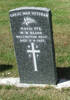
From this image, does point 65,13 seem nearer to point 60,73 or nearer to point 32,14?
point 60,73

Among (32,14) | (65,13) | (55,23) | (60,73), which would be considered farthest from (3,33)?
(32,14)

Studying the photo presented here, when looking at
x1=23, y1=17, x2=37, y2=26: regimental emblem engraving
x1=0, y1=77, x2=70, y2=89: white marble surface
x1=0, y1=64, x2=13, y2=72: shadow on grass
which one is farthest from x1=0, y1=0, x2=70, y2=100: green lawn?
x1=23, y1=17, x2=37, y2=26: regimental emblem engraving

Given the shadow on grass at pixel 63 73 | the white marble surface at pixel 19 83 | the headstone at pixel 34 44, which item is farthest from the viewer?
the shadow on grass at pixel 63 73

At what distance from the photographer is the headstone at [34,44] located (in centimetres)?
Answer: 657

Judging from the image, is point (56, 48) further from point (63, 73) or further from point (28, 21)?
point (28, 21)

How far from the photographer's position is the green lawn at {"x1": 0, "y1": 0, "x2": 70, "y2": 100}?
6805mm

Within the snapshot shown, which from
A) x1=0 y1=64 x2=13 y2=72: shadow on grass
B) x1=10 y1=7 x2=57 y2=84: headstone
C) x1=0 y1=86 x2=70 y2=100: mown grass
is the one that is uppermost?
x1=10 y1=7 x2=57 y2=84: headstone

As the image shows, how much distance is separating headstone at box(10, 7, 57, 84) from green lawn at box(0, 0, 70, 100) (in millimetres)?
371

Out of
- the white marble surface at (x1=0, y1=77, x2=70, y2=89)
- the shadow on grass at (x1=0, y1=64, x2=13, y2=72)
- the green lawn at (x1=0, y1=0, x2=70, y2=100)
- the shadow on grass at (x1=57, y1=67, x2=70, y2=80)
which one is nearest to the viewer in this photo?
the green lawn at (x1=0, y1=0, x2=70, y2=100)

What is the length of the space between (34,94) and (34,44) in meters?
1.14

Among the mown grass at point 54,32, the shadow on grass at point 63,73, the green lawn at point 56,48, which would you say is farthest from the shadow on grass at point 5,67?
the shadow on grass at point 63,73

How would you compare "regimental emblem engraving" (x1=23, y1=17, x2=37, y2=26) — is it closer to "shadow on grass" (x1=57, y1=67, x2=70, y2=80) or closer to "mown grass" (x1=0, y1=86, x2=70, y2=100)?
"mown grass" (x1=0, y1=86, x2=70, y2=100)

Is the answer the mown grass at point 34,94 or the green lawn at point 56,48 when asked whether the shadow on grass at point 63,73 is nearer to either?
the green lawn at point 56,48

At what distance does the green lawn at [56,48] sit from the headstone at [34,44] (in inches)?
14.6
